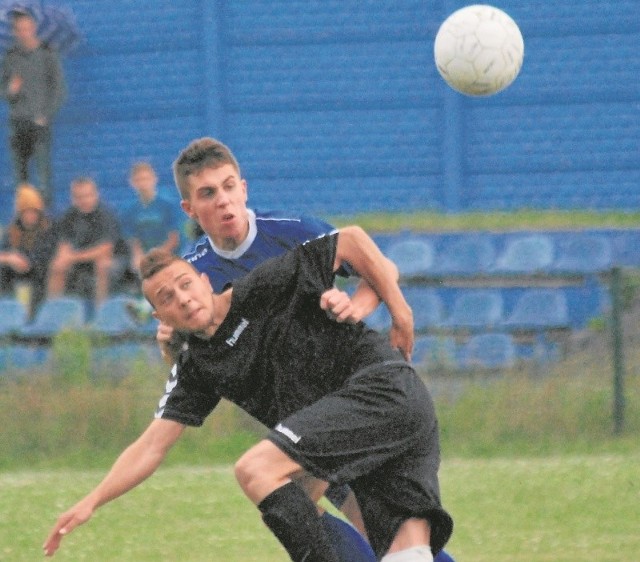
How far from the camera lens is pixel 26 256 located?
43.8 feet

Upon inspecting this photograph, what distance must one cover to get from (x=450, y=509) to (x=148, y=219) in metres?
5.26

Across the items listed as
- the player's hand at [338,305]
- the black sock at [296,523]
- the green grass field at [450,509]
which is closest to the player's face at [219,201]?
the player's hand at [338,305]

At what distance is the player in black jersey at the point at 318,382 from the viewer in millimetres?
5090

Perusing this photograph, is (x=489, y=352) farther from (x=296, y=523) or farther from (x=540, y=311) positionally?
(x=296, y=523)

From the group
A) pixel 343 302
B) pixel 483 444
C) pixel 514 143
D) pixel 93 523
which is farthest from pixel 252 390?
pixel 514 143

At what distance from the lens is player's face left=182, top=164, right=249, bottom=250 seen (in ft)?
18.0

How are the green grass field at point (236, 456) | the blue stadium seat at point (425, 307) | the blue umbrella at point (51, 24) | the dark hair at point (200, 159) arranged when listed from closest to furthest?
1. the dark hair at point (200, 159)
2. the green grass field at point (236, 456)
3. the blue stadium seat at point (425, 307)
4. the blue umbrella at point (51, 24)

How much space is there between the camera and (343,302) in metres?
4.99

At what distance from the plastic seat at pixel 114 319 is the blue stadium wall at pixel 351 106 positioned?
5.29 metres

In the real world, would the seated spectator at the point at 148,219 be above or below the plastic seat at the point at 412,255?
above

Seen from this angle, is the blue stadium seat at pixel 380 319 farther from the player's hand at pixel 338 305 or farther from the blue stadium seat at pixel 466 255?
the player's hand at pixel 338 305

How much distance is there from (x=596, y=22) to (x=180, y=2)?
4352 millimetres

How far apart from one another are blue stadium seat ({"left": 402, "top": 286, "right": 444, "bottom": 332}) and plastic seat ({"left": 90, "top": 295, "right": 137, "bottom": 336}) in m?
1.93

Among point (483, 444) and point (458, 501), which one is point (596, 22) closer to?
point (483, 444)
